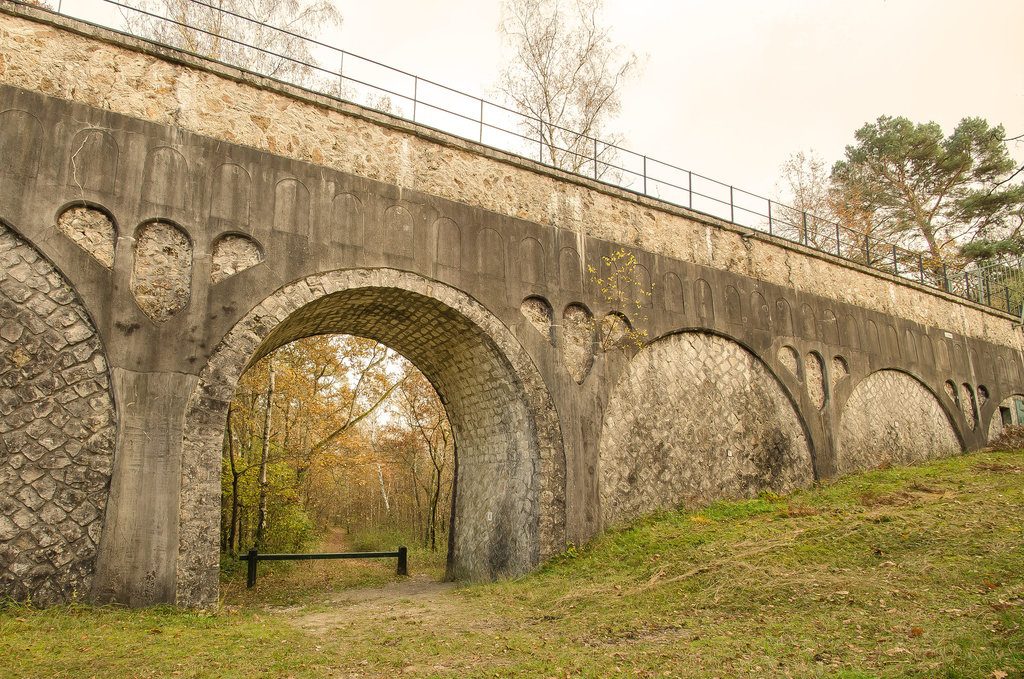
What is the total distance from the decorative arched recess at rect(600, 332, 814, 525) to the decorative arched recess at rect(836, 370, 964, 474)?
161 cm

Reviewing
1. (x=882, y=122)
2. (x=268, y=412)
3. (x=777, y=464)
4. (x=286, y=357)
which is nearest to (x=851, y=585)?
(x=777, y=464)

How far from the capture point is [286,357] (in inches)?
638

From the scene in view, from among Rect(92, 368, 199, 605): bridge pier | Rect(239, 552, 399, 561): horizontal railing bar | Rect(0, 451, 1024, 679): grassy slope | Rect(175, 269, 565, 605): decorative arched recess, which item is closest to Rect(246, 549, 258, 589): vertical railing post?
Rect(239, 552, 399, 561): horizontal railing bar

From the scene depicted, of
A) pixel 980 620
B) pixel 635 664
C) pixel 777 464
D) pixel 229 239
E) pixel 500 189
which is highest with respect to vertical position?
pixel 500 189

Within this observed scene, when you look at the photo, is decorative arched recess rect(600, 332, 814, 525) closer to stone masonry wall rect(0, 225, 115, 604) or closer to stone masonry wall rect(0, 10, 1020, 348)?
stone masonry wall rect(0, 10, 1020, 348)

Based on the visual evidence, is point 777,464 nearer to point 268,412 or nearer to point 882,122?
point 268,412

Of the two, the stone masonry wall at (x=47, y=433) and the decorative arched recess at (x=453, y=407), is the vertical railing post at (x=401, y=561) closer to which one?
the decorative arched recess at (x=453, y=407)

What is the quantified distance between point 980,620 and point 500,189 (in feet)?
24.3

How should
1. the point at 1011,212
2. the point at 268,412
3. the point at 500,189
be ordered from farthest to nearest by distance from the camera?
the point at 1011,212 < the point at 268,412 < the point at 500,189

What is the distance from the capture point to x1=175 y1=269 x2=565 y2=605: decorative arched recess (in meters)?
6.79

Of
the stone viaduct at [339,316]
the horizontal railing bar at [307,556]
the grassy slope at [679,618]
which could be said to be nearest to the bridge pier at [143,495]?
the stone viaduct at [339,316]

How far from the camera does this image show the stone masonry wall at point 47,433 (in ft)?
19.5

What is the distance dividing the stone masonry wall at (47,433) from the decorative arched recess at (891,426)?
1221cm

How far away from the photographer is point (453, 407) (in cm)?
1089
